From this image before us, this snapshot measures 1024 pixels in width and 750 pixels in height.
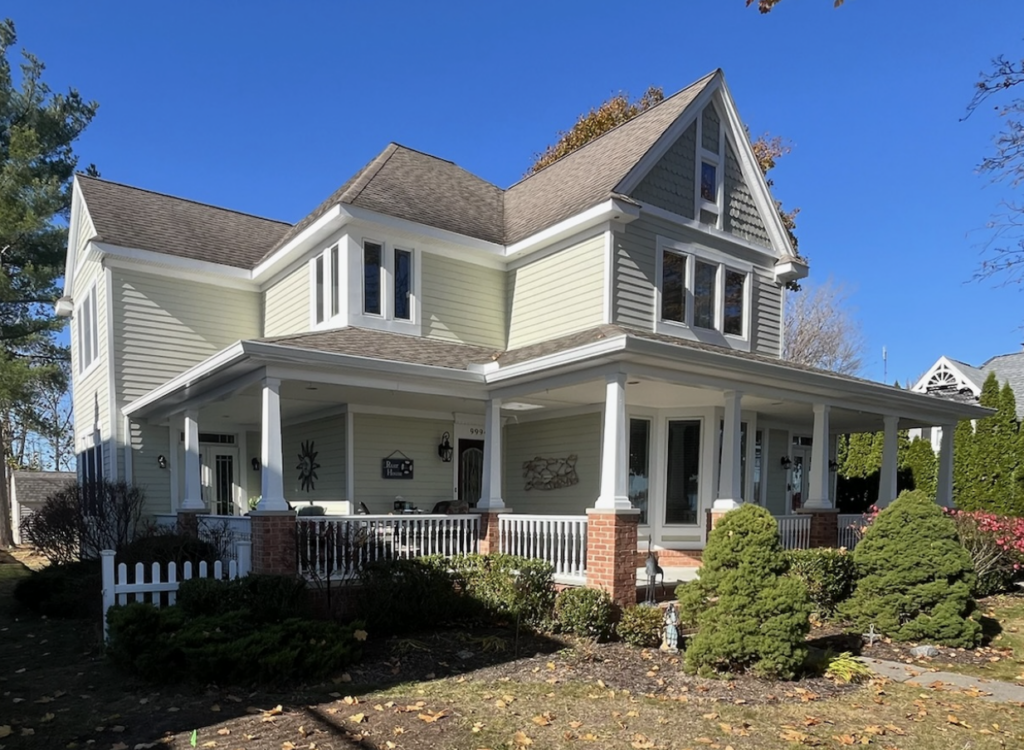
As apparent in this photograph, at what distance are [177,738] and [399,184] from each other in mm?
10489

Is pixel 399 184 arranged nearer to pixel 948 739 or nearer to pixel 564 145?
pixel 948 739

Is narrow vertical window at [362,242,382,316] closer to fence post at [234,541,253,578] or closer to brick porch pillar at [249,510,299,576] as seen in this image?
brick porch pillar at [249,510,299,576]

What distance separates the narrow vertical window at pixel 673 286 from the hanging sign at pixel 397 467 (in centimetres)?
529

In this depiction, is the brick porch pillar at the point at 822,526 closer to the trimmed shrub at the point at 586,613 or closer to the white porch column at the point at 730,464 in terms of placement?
the white porch column at the point at 730,464

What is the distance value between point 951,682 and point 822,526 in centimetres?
564

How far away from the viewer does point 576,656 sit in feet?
25.3

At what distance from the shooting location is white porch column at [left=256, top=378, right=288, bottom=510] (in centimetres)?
871

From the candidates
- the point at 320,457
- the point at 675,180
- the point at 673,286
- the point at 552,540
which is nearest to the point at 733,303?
the point at 673,286

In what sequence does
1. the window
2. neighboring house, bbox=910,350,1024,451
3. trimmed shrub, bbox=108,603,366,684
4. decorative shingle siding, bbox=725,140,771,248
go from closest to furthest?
trimmed shrub, bbox=108,603,366,684 → the window → decorative shingle siding, bbox=725,140,771,248 → neighboring house, bbox=910,350,1024,451

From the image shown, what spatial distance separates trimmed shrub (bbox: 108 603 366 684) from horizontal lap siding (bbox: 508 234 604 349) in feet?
21.9

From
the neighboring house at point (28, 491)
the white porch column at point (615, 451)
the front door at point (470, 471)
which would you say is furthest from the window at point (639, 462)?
the neighboring house at point (28, 491)

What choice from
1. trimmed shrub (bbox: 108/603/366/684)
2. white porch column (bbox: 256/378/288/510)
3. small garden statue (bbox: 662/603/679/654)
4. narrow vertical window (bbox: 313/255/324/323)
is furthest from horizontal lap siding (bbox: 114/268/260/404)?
small garden statue (bbox: 662/603/679/654)

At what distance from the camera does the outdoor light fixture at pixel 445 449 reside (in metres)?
13.2

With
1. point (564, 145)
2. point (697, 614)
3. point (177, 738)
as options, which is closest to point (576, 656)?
point (697, 614)
